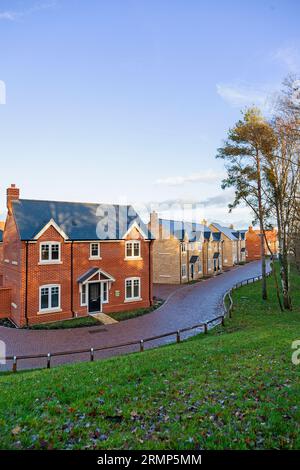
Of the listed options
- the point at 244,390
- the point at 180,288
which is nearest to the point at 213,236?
the point at 180,288

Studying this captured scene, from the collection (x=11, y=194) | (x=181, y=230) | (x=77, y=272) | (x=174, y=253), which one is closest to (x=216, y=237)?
(x=181, y=230)

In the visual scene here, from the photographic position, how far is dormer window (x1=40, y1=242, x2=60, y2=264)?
23.3m

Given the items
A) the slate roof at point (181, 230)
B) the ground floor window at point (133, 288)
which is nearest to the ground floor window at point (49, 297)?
the ground floor window at point (133, 288)

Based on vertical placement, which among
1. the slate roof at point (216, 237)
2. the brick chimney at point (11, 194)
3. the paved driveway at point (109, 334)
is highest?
the brick chimney at point (11, 194)

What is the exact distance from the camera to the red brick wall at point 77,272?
22688 mm

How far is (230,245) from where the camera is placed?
67.9 metres

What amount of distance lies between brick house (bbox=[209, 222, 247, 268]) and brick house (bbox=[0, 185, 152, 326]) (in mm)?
39251

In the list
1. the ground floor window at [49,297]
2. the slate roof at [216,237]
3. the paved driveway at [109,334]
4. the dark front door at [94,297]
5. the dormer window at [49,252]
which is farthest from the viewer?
the slate roof at [216,237]

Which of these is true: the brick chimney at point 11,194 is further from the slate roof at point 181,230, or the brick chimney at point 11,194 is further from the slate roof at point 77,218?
the slate roof at point 181,230

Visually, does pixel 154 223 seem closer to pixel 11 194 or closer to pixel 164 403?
pixel 11 194

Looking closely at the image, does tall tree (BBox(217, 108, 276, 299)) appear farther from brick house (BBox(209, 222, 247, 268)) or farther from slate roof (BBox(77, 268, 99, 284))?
brick house (BBox(209, 222, 247, 268))

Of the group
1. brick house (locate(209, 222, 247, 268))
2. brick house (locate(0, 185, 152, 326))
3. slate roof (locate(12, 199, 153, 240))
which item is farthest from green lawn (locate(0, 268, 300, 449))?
brick house (locate(209, 222, 247, 268))

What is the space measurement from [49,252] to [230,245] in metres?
52.2

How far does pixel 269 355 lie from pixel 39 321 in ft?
58.1
